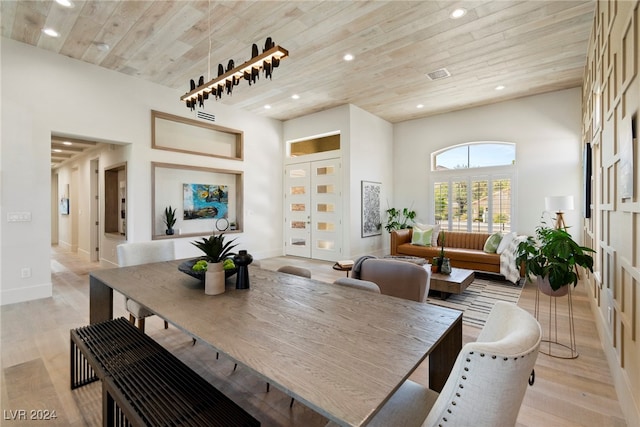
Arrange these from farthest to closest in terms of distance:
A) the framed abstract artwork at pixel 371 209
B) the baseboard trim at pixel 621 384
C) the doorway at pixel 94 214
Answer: the doorway at pixel 94 214, the framed abstract artwork at pixel 371 209, the baseboard trim at pixel 621 384

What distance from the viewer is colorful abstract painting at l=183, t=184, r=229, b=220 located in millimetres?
5777

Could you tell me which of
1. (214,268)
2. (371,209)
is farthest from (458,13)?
(371,209)

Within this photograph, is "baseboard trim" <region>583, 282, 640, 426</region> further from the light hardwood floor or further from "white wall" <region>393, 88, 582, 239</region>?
"white wall" <region>393, 88, 582, 239</region>

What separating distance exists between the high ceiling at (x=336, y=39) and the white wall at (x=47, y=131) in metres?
0.24

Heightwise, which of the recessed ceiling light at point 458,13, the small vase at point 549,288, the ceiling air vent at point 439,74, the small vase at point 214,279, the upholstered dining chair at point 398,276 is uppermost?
the ceiling air vent at point 439,74

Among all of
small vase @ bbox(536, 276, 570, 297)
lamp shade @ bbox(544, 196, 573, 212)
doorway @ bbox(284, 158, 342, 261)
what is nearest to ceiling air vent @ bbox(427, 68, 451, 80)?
doorway @ bbox(284, 158, 342, 261)

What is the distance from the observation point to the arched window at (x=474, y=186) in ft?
19.8

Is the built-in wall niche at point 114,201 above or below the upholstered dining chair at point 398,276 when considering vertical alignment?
above

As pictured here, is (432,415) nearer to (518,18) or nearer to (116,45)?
(518,18)

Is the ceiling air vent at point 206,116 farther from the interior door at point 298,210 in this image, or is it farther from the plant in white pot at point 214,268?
the plant in white pot at point 214,268

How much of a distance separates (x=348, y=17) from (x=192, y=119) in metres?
3.55

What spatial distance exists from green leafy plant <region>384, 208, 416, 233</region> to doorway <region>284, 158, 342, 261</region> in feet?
4.85

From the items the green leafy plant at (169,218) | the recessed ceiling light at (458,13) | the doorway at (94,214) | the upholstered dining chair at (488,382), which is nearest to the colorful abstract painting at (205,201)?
the green leafy plant at (169,218)

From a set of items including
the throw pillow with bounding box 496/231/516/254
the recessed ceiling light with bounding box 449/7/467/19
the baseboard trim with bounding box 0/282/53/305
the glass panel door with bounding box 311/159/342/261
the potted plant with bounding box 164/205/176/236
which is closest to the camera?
the recessed ceiling light with bounding box 449/7/467/19
